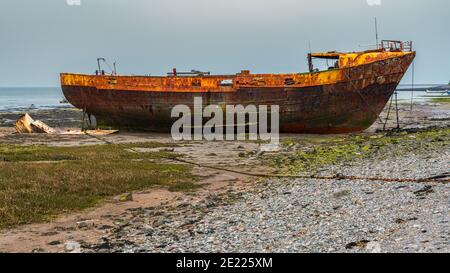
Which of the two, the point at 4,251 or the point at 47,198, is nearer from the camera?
the point at 4,251

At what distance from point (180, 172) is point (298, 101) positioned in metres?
13.7

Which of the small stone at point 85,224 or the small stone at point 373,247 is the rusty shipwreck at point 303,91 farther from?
the small stone at point 373,247

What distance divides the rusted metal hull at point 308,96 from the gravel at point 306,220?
48.8 feet

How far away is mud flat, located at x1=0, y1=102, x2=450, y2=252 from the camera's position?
25.1 ft

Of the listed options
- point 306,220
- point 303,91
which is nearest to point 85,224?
point 306,220

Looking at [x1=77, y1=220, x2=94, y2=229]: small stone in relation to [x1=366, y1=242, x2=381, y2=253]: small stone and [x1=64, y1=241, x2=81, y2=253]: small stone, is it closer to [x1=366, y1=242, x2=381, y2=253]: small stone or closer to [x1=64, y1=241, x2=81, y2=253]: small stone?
[x1=64, y1=241, x2=81, y2=253]: small stone

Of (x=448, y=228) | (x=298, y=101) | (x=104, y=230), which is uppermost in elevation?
(x=298, y=101)

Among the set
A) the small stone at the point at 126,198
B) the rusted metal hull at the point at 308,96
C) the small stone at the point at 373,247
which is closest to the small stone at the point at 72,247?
the small stone at the point at 126,198

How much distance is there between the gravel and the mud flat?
2cm

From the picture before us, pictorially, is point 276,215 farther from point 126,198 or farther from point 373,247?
point 126,198
